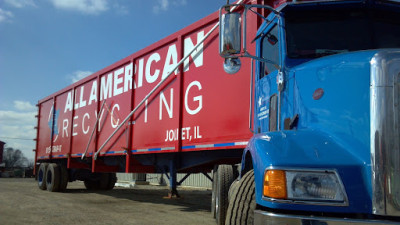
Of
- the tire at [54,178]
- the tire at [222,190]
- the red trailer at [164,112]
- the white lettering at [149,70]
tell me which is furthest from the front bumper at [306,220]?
the tire at [54,178]

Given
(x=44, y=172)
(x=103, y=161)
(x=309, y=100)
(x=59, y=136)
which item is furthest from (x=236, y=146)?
(x=44, y=172)

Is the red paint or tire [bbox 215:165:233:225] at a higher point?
the red paint

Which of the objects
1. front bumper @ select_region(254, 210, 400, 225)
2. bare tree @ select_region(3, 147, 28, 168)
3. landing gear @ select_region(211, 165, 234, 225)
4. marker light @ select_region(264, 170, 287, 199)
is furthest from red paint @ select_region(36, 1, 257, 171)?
bare tree @ select_region(3, 147, 28, 168)

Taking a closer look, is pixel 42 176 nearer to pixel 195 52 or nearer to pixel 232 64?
pixel 195 52

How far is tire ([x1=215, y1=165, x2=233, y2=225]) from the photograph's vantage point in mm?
5426

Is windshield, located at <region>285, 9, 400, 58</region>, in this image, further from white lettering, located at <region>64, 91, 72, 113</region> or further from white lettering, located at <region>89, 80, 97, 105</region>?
white lettering, located at <region>64, 91, 72, 113</region>

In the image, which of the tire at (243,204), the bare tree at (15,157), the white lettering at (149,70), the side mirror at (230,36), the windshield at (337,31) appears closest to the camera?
the tire at (243,204)

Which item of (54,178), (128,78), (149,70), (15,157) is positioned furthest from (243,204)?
(15,157)

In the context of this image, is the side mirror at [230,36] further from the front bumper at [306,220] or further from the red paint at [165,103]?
the red paint at [165,103]

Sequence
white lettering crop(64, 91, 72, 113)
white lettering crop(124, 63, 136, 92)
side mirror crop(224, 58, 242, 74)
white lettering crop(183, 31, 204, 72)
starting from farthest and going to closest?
white lettering crop(64, 91, 72, 113)
white lettering crop(124, 63, 136, 92)
white lettering crop(183, 31, 204, 72)
side mirror crop(224, 58, 242, 74)

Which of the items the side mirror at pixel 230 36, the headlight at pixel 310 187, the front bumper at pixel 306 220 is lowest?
the front bumper at pixel 306 220

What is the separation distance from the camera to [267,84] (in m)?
4.47

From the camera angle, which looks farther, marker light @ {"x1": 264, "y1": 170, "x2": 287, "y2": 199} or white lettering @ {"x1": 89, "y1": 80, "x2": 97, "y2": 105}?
white lettering @ {"x1": 89, "y1": 80, "x2": 97, "y2": 105}

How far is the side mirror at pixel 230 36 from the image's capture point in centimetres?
329
